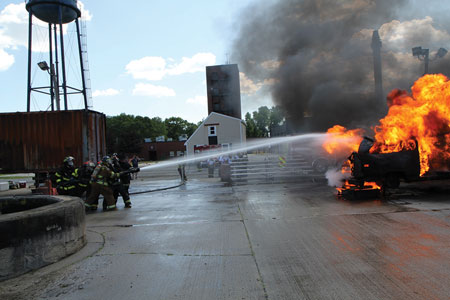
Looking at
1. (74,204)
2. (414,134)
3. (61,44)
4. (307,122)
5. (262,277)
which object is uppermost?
(61,44)

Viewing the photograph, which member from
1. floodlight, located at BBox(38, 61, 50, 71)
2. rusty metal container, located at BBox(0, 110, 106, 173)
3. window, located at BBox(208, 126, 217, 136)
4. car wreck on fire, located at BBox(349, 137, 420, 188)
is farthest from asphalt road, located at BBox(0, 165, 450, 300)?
window, located at BBox(208, 126, 217, 136)

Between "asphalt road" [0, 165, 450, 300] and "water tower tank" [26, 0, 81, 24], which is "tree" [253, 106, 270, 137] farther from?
"water tower tank" [26, 0, 81, 24]

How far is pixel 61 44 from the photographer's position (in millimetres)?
16422

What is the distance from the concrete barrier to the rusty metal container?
7185mm

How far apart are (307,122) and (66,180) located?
9083mm

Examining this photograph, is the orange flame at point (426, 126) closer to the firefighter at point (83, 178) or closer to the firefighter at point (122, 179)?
the firefighter at point (122, 179)

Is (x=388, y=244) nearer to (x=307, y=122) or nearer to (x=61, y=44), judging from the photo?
(x=307, y=122)

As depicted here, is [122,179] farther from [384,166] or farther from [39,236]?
[384,166]

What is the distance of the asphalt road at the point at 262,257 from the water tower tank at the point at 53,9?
14.0m

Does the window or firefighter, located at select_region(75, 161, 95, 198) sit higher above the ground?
the window

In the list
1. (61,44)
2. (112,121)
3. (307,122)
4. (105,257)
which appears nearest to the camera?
(105,257)

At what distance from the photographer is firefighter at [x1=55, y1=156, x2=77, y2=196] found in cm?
820

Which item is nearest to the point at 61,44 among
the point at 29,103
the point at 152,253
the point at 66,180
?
the point at 29,103

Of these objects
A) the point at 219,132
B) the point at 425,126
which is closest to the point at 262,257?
the point at 425,126
